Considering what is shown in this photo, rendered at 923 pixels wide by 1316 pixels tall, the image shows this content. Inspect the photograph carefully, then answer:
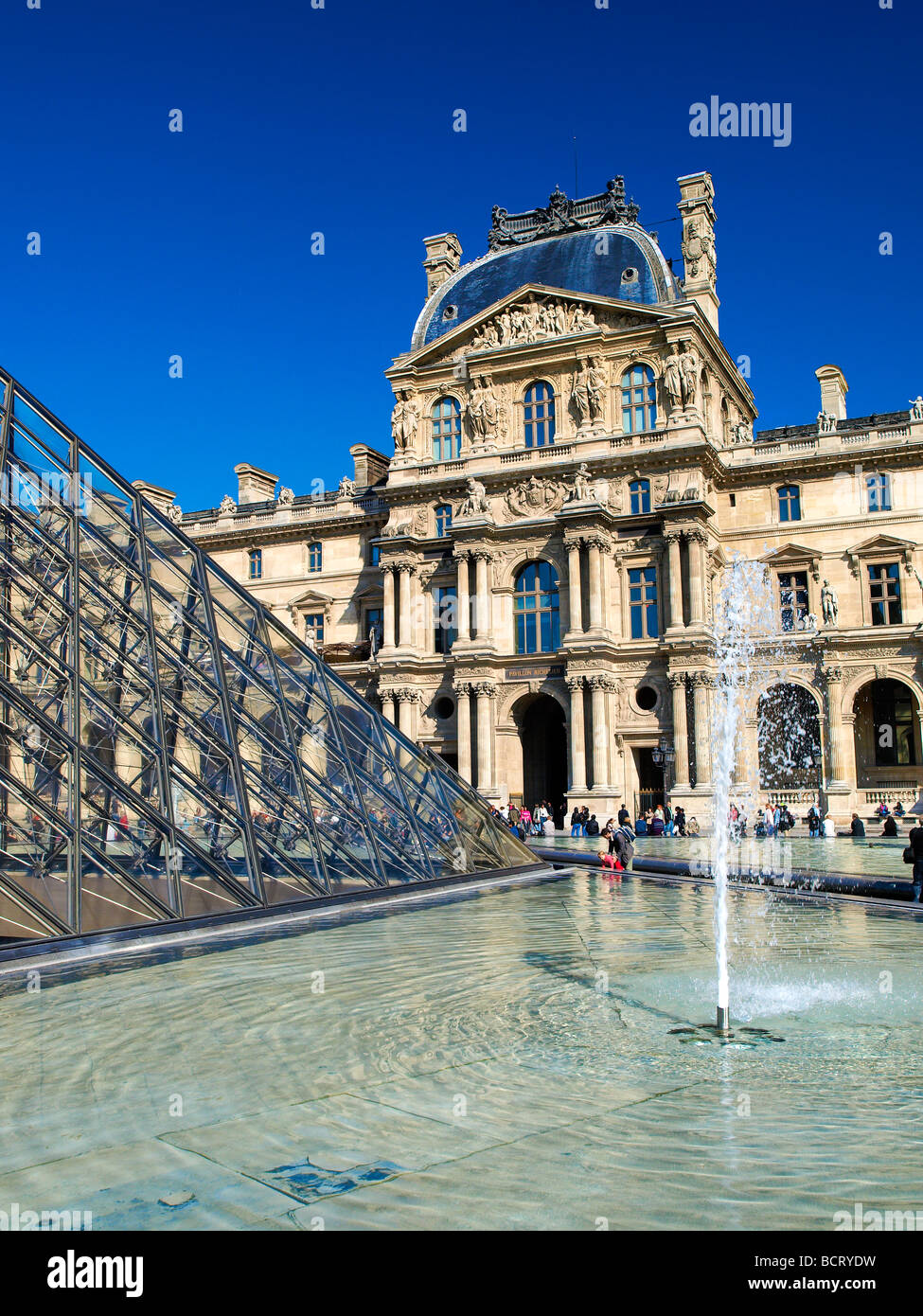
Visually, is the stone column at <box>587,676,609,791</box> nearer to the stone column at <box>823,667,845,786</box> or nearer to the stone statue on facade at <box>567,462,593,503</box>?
the stone statue on facade at <box>567,462,593,503</box>

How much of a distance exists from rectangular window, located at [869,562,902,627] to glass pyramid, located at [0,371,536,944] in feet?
78.4

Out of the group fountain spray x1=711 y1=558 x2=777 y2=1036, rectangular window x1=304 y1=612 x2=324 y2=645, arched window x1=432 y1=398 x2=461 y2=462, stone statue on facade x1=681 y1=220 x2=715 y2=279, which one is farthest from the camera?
rectangular window x1=304 y1=612 x2=324 y2=645

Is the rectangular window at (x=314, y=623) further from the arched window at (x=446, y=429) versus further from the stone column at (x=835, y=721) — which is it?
the stone column at (x=835, y=721)

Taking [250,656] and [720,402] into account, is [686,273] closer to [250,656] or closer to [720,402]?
[720,402]

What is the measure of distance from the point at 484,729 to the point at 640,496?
10.3 metres

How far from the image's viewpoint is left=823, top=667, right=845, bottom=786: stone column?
3625 centimetres

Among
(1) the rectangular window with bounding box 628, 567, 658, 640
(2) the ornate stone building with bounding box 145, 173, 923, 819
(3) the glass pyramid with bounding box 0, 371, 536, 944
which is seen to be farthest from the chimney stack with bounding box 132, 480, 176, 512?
(3) the glass pyramid with bounding box 0, 371, 536, 944

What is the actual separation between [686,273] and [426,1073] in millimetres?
40649

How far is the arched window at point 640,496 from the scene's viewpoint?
39469mm

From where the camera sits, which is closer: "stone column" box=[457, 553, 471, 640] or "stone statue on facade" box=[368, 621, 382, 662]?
"stone column" box=[457, 553, 471, 640]

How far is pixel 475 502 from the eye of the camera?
41125mm

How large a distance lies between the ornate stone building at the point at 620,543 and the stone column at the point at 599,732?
79mm
